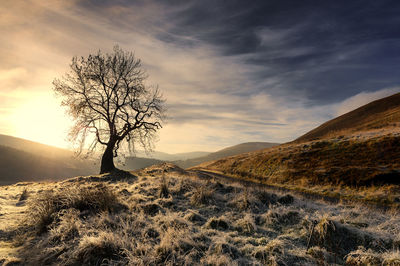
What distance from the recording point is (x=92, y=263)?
154 inches

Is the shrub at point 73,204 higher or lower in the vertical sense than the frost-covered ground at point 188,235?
higher

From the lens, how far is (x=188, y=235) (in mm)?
4629

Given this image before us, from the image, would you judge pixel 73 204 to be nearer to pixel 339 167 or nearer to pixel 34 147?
pixel 339 167

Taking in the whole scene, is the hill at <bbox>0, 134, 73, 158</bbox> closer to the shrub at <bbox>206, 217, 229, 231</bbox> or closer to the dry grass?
the dry grass

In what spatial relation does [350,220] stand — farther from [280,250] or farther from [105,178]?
[105,178]

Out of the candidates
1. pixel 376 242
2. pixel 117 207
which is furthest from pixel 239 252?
pixel 117 207

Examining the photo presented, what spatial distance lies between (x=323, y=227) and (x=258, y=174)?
19191 mm

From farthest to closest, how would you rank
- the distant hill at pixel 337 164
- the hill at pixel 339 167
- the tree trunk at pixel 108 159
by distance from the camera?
the tree trunk at pixel 108 159
the distant hill at pixel 337 164
the hill at pixel 339 167

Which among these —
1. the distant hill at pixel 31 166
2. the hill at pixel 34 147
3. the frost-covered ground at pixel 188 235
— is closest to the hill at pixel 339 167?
the frost-covered ground at pixel 188 235

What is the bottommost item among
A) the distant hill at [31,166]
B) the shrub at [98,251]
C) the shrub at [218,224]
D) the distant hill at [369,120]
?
the distant hill at [31,166]

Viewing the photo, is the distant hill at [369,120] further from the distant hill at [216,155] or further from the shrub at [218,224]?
the distant hill at [216,155]

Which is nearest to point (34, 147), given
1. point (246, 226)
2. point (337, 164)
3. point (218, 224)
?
point (218, 224)

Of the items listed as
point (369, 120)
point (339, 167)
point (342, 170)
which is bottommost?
point (342, 170)

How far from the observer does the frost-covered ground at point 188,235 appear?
13.1 ft
